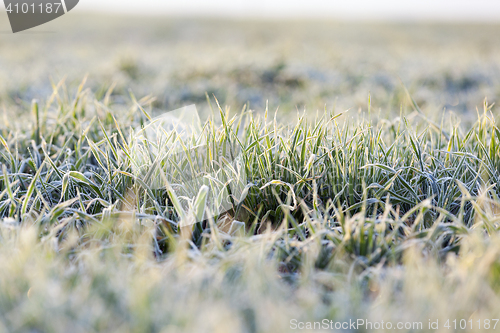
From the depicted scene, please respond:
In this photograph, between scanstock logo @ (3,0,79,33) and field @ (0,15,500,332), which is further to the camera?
scanstock logo @ (3,0,79,33)

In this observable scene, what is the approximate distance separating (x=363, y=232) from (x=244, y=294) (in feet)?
1.44

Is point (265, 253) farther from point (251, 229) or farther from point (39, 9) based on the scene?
point (39, 9)

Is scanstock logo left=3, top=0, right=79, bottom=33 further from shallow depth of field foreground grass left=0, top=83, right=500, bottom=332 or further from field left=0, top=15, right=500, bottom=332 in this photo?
shallow depth of field foreground grass left=0, top=83, right=500, bottom=332

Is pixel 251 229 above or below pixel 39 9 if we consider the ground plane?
below

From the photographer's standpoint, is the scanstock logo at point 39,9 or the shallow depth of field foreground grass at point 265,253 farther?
the scanstock logo at point 39,9

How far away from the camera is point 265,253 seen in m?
→ 1.12

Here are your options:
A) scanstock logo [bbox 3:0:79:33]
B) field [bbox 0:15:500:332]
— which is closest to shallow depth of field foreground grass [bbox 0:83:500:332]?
field [bbox 0:15:500:332]

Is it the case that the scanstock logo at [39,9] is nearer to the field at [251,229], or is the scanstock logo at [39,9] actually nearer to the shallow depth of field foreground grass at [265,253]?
the field at [251,229]

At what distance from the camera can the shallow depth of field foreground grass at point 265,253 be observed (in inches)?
33.4

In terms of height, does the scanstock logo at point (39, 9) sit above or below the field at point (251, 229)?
above

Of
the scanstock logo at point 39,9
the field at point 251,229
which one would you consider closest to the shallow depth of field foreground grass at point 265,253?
the field at point 251,229

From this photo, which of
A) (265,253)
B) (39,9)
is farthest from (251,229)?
(39,9)

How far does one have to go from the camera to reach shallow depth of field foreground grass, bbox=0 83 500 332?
849 mm

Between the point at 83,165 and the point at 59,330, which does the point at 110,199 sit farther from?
the point at 59,330
